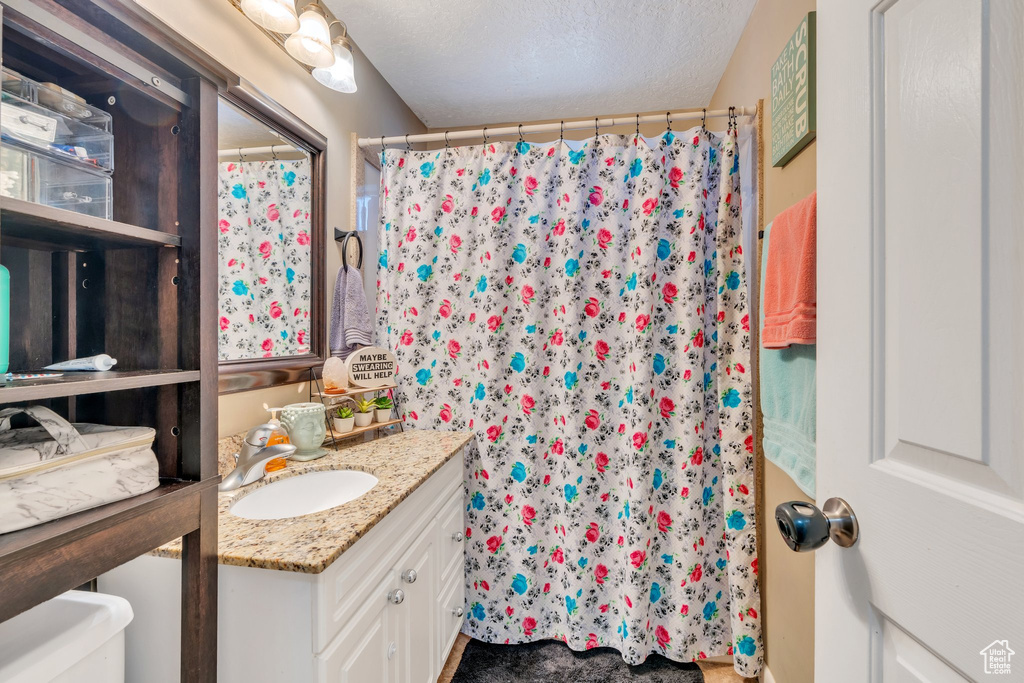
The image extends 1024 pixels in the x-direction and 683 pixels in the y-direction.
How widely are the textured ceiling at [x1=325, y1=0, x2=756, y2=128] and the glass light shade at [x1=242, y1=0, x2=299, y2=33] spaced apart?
1.51ft

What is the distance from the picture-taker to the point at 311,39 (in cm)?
138

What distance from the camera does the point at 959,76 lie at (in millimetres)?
429

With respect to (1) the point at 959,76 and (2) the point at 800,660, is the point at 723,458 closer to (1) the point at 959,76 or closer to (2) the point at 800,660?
(2) the point at 800,660

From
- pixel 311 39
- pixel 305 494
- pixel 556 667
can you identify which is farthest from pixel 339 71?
pixel 556 667

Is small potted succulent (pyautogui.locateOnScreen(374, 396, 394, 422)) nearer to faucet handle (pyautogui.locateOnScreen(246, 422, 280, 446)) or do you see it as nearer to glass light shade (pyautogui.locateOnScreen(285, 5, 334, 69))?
faucet handle (pyautogui.locateOnScreen(246, 422, 280, 446))

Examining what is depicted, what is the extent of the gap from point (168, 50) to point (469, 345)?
1334 mm

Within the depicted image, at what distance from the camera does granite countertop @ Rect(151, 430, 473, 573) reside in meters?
0.82

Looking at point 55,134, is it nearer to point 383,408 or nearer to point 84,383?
point 84,383

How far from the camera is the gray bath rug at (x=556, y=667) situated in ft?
5.34

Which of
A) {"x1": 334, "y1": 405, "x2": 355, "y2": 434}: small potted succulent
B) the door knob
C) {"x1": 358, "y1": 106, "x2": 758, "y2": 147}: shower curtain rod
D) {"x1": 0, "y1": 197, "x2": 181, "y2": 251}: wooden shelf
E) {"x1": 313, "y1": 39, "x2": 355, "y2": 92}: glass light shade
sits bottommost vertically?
{"x1": 334, "y1": 405, "x2": 355, "y2": 434}: small potted succulent

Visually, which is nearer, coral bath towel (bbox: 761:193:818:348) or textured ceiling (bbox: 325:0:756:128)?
coral bath towel (bbox: 761:193:818:348)

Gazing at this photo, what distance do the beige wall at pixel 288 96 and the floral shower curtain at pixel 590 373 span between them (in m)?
0.23

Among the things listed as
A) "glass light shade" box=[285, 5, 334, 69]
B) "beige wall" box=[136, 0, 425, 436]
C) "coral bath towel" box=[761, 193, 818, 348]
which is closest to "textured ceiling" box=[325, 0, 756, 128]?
"beige wall" box=[136, 0, 425, 436]

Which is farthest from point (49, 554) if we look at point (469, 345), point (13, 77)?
point (469, 345)
